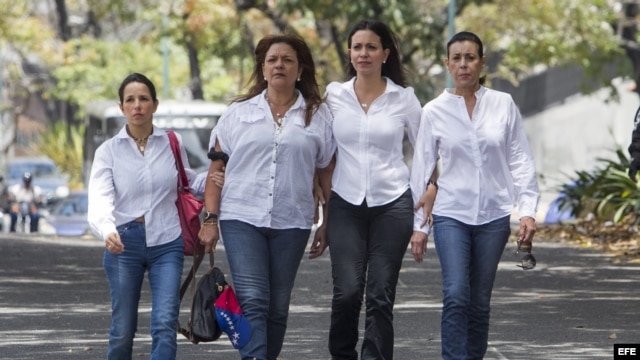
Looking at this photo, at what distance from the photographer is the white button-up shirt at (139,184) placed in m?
7.55

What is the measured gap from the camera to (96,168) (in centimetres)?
757

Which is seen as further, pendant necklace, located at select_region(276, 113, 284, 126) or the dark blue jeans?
the dark blue jeans

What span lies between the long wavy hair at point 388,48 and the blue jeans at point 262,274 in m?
0.97

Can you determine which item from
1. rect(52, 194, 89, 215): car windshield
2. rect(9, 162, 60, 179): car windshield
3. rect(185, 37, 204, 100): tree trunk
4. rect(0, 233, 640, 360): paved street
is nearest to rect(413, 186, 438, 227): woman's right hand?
rect(0, 233, 640, 360): paved street

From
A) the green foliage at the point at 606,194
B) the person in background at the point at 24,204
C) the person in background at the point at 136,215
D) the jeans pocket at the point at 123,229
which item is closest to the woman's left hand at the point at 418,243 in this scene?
the person in background at the point at 136,215

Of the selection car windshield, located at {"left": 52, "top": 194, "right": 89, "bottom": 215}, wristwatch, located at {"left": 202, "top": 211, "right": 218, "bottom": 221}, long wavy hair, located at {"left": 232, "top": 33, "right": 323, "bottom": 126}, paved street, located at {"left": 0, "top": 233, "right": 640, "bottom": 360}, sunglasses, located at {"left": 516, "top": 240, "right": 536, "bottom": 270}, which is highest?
long wavy hair, located at {"left": 232, "top": 33, "right": 323, "bottom": 126}

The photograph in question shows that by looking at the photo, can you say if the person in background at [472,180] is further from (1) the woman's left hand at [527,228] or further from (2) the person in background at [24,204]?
(2) the person in background at [24,204]

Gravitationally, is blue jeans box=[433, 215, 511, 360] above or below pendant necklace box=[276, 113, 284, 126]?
below

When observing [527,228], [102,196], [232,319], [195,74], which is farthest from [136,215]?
[195,74]

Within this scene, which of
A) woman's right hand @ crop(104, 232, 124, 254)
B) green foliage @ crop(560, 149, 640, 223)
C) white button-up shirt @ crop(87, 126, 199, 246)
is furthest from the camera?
green foliage @ crop(560, 149, 640, 223)

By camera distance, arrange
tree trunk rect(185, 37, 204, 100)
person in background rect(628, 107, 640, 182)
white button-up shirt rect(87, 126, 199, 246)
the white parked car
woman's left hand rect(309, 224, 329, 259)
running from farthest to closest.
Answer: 1. the white parked car
2. tree trunk rect(185, 37, 204, 100)
3. person in background rect(628, 107, 640, 182)
4. woman's left hand rect(309, 224, 329, 259)
5. white button-up shirt rect(87, 126, 199, 246)

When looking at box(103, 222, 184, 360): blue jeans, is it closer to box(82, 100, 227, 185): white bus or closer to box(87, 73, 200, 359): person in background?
box(87, 73, 200, 359): person in background

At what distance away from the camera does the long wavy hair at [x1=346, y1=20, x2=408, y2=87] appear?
8.03m

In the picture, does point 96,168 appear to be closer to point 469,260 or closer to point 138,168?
point 138,168
